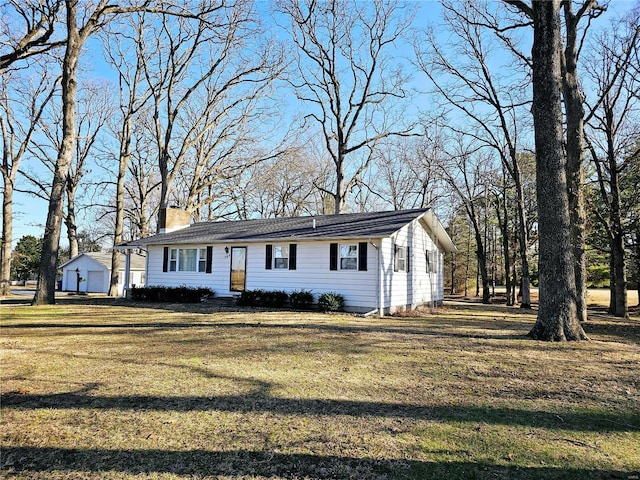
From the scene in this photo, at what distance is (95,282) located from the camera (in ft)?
110

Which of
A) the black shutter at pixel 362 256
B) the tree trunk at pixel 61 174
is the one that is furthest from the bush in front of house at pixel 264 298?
the tree trunk at pixel 61 174

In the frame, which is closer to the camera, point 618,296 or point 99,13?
point 99,13

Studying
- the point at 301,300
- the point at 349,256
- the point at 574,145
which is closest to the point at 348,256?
the point at 349,256

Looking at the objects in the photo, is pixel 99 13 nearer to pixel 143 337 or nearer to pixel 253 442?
pixel 143 337

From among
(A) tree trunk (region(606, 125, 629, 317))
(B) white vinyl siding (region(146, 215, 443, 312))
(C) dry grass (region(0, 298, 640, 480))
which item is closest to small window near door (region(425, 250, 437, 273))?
(B) white vinyl siding (region(146, 215, 443, 312))

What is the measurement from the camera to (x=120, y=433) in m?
3.60

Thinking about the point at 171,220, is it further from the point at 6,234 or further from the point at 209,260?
the point at 6,234

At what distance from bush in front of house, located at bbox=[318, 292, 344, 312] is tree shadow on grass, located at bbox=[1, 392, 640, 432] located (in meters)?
9.45

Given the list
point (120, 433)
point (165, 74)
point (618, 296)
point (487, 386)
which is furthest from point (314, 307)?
point (165, 74)

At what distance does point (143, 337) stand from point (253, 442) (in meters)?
5.78

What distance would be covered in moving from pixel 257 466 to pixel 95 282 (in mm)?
35305

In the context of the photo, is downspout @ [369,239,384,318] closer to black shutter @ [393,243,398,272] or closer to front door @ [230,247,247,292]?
black shutter @ [393,243,398,272]

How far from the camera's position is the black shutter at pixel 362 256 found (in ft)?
46.3

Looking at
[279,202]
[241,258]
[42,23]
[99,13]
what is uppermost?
[99,13]
